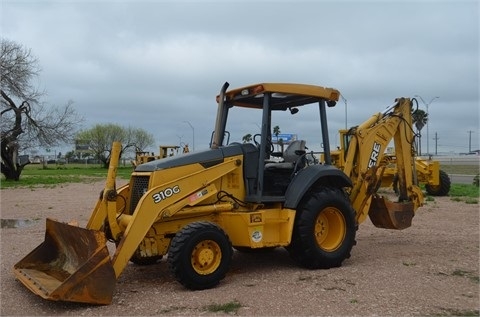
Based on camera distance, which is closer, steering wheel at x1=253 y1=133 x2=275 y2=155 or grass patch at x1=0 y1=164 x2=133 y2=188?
steering wheel at x1=253 y1=133 x2=275 y2=155

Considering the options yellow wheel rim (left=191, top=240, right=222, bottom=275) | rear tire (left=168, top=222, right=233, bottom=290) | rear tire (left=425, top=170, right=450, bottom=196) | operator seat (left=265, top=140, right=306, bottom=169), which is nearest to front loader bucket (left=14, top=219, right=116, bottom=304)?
rear tire (left=168, top=222, right=233, bottom=290)

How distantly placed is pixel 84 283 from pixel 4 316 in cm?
89

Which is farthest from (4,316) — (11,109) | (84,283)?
(11,109)

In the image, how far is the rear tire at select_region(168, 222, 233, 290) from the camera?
19.6 feet

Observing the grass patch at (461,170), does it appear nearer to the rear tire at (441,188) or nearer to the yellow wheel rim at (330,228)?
the rear tire at (441,188)

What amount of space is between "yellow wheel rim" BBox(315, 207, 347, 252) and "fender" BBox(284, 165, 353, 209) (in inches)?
17.8

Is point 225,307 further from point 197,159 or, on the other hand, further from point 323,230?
point 323,230

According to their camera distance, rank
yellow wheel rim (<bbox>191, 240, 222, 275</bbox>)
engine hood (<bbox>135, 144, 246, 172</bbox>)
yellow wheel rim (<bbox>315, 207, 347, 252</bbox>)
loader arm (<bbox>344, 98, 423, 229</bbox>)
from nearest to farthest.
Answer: yellow wheel rim (<bbox>191, 240, 222, 275</bbox>) → engine hood (<bbox>135, 144, 246, 172</bbox>) → yellow wheel rim (<bbox>315, 207, 347, 252</bbox>) → loader arm (<bbox>344, 98, 423, 229</bbox>)

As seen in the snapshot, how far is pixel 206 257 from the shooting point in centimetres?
625

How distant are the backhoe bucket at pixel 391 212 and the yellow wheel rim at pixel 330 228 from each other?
1267 millimetres

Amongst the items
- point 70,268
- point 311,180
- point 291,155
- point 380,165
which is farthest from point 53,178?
point 311,180

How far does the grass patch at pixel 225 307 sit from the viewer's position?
A: 5.33 meters

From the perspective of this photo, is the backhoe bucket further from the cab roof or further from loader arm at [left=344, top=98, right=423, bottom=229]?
the cab roof

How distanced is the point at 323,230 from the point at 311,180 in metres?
0.91
